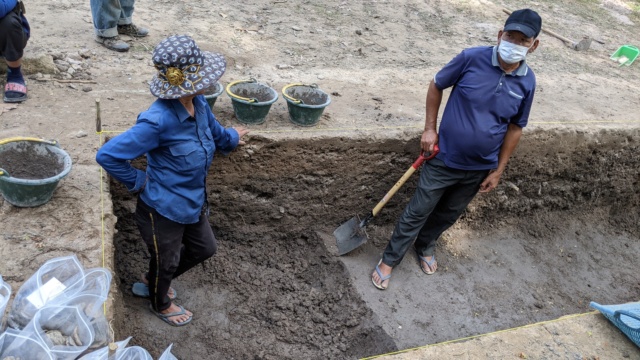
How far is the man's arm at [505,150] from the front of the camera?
361 cm

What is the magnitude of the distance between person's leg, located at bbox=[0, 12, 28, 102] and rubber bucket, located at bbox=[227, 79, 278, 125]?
161 cm

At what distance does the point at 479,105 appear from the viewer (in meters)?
3.42

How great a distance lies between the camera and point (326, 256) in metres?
4.47

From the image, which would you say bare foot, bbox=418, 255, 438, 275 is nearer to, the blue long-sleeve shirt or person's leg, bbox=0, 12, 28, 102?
person's leg, bbox=0, 12, 28, 102

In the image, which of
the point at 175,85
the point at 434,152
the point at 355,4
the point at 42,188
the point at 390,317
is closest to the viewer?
the point at 175,85

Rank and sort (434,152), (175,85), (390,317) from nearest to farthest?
(175,85)
(434,152)
(390,317)

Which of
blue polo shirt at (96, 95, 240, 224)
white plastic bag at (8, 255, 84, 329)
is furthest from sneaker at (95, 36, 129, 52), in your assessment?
white plastic bag at (8, 255, 84, 329)

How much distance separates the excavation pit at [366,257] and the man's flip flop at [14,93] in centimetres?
112

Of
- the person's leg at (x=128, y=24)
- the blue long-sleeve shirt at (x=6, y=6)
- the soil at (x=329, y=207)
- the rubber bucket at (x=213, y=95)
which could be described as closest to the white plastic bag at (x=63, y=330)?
the soil at (x=329, y=207)

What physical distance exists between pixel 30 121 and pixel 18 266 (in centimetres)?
146

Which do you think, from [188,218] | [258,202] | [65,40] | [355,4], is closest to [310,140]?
[258,202]

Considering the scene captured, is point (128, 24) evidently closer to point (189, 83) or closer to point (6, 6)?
point (6, 6)

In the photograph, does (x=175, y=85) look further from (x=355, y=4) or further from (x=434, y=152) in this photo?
(x=355, y=4)

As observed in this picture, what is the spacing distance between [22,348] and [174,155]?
1146 mm
